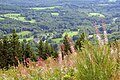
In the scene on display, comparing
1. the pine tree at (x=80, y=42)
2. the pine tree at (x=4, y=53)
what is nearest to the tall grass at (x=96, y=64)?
the pine tree at (x=80, y=42)

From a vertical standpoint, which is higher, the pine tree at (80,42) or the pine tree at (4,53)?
Answer: the pine tree at (80,42)

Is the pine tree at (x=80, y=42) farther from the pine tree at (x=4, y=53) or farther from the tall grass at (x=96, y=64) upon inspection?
the pine tree at (x=4, y=53)

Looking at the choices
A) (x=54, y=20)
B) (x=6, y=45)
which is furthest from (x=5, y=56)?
(x=54, y=20)

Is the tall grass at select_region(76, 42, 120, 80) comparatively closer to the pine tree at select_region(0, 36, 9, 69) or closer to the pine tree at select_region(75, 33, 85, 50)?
the pine tree at select_region(75, 33, 85, 50)

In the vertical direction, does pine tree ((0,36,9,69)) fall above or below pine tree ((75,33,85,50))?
below

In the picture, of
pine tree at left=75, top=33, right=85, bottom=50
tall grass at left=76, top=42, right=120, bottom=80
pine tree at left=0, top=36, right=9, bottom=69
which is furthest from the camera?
pine tree at left=0, top=36, right=9, bottom=69

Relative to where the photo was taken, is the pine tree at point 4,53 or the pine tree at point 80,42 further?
the pine tree at point 4,53

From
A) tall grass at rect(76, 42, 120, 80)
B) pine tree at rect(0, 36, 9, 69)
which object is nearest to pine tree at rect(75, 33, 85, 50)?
tall grass at rect(76, 42, 120, 80)

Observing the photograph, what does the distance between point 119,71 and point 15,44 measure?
34.5 m

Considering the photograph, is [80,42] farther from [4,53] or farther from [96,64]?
[4,53]

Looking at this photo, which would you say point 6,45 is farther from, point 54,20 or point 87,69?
point 54,20

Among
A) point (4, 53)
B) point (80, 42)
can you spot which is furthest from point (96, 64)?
point (4, 53)

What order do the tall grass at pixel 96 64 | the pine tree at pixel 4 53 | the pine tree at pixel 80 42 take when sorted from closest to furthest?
the tall grass at pixel 96 64 < the pine tree at pixel 80 42 < the pine tree at pixel 4 53

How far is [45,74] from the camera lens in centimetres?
638
